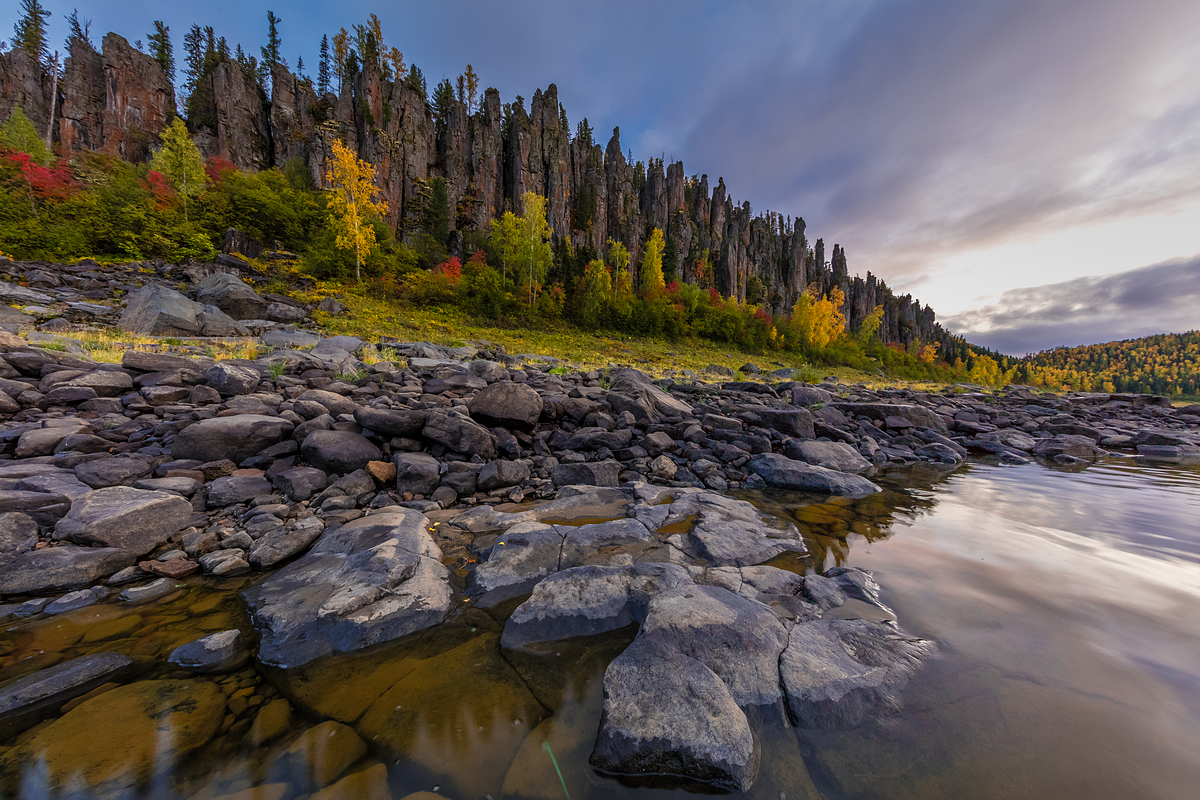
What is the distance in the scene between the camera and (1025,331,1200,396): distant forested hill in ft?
291

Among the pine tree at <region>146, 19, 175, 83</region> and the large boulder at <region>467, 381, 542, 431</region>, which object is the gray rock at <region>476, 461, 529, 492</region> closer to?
the large boulder at <region>467, 381, 542, 431</region>

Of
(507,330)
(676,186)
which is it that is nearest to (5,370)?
(507,330)

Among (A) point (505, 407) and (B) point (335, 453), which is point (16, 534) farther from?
(A) point (505, 407)

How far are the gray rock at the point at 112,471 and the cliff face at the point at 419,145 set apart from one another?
158ft

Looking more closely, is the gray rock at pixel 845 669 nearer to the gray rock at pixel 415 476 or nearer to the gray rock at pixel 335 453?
the gray rock at pixel 415 476

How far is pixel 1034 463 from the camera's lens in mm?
8227

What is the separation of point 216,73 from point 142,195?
38254mm

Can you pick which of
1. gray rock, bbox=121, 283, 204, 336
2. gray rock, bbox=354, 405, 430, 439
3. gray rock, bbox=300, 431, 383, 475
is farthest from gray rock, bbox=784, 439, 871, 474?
gray rock, bbox=121, 283, 204, 336

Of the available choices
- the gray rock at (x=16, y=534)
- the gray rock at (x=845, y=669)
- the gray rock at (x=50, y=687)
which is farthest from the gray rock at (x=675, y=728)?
the gray rock at (x=16, y=534)

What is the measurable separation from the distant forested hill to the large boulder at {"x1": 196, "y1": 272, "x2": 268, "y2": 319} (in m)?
124

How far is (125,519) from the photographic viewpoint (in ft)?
10.9

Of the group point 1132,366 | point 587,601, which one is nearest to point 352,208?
point 587,601

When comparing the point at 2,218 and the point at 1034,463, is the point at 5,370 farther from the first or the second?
the point at 2,218

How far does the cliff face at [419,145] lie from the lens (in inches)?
1646
